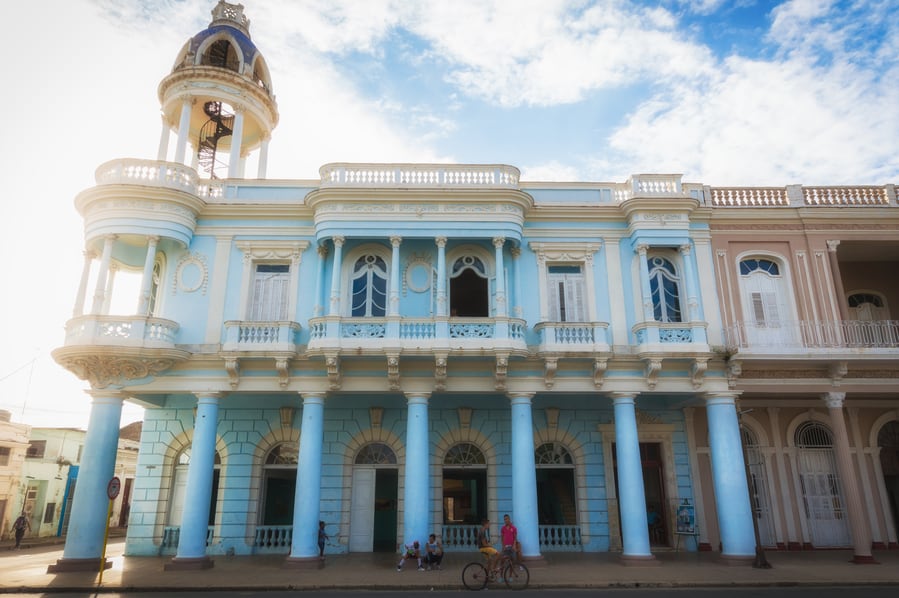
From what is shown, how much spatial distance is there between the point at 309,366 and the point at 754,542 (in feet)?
41.6

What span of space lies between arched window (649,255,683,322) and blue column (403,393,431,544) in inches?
287

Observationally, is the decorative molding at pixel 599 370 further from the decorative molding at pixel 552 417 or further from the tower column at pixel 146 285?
the tower column at pixel 146 285

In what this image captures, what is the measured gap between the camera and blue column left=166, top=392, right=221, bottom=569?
14.3m

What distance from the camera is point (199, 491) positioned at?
48.3 feet

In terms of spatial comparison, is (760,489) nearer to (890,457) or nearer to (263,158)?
(890,457)

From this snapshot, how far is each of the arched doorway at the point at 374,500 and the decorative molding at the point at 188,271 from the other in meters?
6.88

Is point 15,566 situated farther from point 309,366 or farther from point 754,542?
point 754,542

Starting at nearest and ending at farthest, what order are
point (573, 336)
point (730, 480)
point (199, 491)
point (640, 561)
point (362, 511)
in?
point (640, 561), point (199, 491), point (730, 480), point (573, 336), point (362, 511)

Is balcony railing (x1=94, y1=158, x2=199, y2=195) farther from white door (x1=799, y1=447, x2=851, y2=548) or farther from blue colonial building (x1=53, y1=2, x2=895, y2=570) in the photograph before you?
white door (x1=799, y1=447, x2=851, y2=548)

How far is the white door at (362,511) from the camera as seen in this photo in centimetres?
1697

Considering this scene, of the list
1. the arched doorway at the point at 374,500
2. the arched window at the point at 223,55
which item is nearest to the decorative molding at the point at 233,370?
the arched doorway at the point at 374,500

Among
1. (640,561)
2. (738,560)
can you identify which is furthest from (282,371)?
(738,560)

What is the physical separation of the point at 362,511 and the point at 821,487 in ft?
46.7

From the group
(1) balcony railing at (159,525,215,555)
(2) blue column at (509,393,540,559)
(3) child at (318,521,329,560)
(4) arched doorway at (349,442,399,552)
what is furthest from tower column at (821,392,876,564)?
(1) balcony railing at (159,525,215,555)
